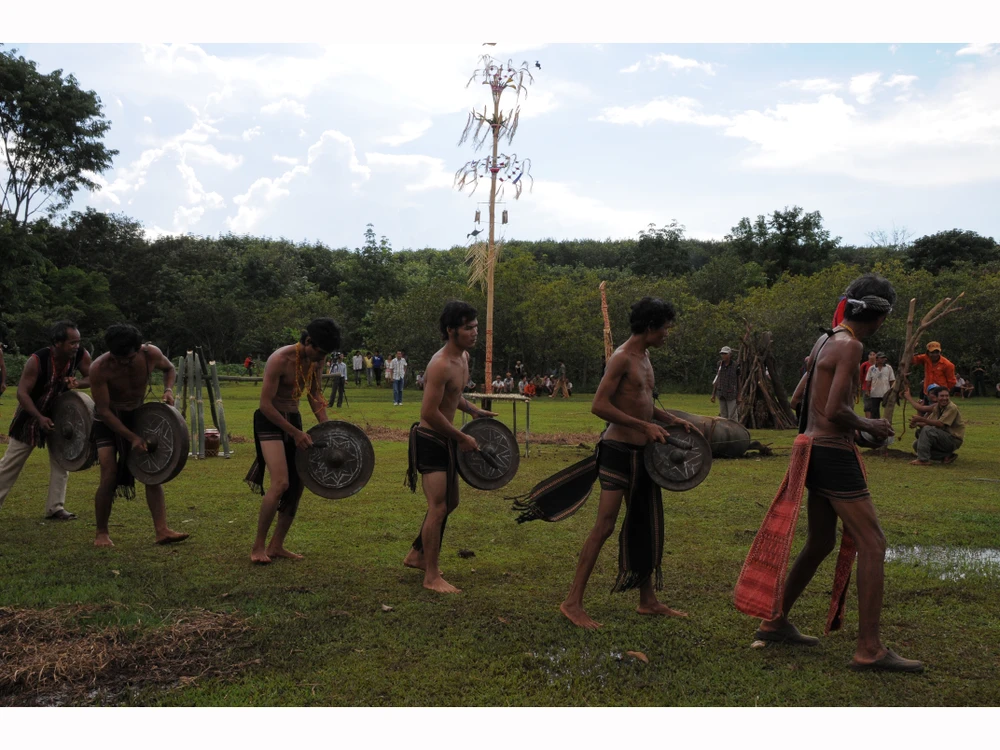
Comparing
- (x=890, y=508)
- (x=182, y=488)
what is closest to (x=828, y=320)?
(x=890, y=508)

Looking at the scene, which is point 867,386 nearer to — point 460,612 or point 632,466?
point 632,466

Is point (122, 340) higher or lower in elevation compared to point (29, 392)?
higher

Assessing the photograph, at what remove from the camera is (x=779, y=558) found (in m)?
4.84

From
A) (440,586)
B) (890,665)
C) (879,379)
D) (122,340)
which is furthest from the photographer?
(879,379)

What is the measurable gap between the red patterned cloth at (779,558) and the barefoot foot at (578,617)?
0.91 metres

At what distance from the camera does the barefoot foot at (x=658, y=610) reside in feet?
18.5

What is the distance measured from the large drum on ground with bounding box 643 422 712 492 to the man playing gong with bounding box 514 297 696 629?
7cm

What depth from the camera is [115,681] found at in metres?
4.43

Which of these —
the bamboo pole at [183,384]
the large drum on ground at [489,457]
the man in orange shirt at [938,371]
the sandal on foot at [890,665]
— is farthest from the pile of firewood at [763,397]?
the sandal on foot at [890,665]

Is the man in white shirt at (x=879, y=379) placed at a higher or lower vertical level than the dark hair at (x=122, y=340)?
lower

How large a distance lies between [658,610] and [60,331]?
19.9 feet

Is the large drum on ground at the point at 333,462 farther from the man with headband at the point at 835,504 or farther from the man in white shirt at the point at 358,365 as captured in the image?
the man in white shirt at the point at 358,365

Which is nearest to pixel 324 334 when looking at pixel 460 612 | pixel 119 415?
pixel 119 415

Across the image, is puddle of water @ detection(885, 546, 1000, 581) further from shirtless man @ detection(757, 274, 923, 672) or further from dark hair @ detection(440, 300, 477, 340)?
dark hair @ detection(440, 300, 477, 340)
